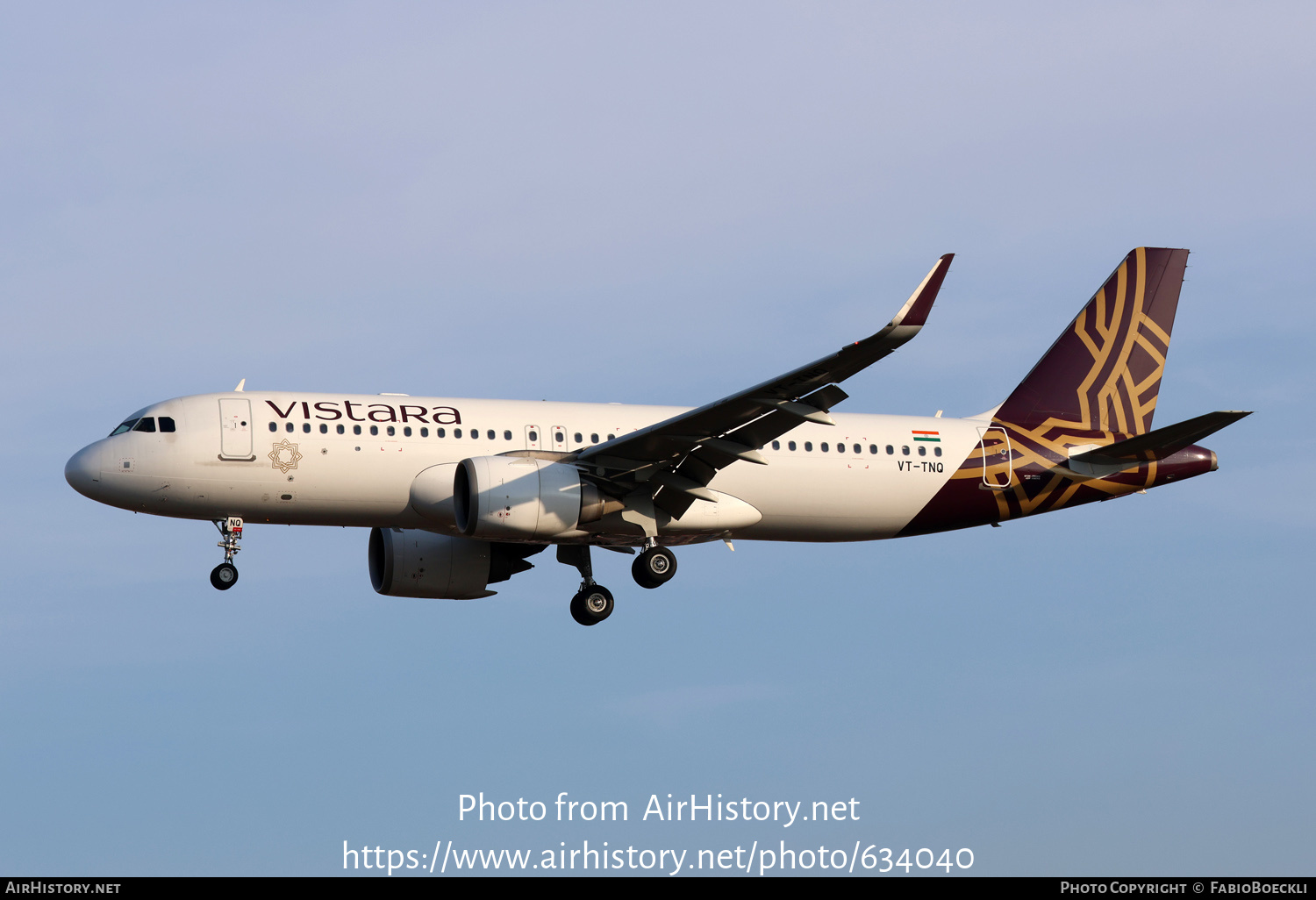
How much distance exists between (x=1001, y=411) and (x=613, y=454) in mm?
11127

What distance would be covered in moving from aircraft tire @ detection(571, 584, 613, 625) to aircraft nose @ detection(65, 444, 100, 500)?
10.8 meters

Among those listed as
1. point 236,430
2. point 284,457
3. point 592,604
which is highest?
point 236,430

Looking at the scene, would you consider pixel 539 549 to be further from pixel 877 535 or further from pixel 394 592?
pixel 877 535

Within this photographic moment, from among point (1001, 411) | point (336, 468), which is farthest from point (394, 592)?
point (1001, 411)

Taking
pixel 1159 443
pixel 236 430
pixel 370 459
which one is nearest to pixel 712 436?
pixel 370 459

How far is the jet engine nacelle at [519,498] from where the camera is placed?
36375 millimetres

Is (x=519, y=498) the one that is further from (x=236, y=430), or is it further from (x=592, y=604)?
(x=236, y=430)

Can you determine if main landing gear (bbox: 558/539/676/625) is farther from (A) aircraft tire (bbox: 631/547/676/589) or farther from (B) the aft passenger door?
(B) the aft passenger door

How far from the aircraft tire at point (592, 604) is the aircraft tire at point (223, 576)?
777cm

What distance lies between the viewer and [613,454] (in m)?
37.4

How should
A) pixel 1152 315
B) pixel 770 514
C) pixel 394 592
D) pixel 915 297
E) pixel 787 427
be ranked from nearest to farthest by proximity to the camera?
pixel 915 297, pixel 787 427, pixel 770 514, pixel 394 592, pixel 1152 315

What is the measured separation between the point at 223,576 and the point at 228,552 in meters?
0.53

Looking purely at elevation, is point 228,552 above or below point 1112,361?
below

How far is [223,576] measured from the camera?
37.7 metres
